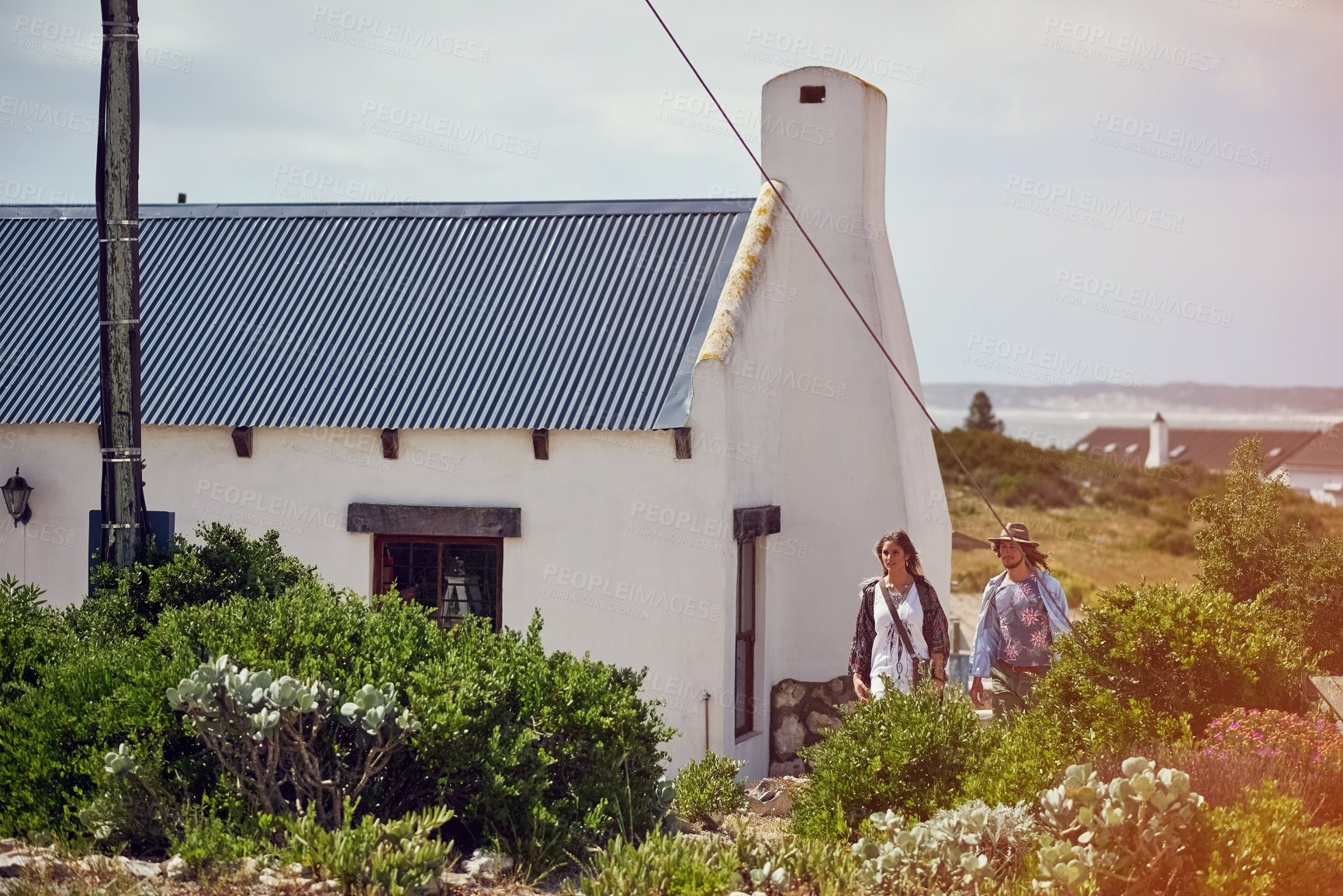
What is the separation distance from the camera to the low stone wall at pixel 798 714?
10961 mm

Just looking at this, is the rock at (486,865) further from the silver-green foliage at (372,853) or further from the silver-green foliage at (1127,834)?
the silver-green foliage at (1127,834)

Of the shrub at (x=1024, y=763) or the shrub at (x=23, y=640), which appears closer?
the shrub at (x=1024, y=763)

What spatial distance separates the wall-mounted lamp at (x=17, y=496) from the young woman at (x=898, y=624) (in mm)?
7463

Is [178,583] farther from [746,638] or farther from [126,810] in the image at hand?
[746,638]

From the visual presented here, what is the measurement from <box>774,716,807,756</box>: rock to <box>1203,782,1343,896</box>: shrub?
6.23m

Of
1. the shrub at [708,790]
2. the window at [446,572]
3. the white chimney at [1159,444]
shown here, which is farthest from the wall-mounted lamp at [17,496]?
the white chimney at [1159,444]

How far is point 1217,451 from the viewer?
7669 cm

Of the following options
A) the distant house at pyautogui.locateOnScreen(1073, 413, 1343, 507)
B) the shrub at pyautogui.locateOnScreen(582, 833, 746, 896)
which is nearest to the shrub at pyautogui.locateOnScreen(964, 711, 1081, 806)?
the shrub at pyautogui.locateOnScreen(582, 833, 746, 896)

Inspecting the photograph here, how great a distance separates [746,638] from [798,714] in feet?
3.01

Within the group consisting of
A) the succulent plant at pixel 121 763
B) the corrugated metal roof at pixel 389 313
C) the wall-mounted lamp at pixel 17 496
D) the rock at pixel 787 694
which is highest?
the corrugated metal roof at pixel 389 313

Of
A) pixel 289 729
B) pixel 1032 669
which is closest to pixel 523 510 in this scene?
pixel 1032 669

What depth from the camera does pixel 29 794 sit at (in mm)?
5652

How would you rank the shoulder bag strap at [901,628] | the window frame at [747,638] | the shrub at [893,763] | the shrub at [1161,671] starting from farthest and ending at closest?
the window frame at [747,638] → the shoulder bag strap at [901,628] → the shrub at [893,763] → the shrub at [1161,671]

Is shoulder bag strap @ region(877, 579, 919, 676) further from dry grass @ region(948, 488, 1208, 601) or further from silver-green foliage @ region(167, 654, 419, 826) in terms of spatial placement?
dry grass @ region(948, 488, 1208, 601)
